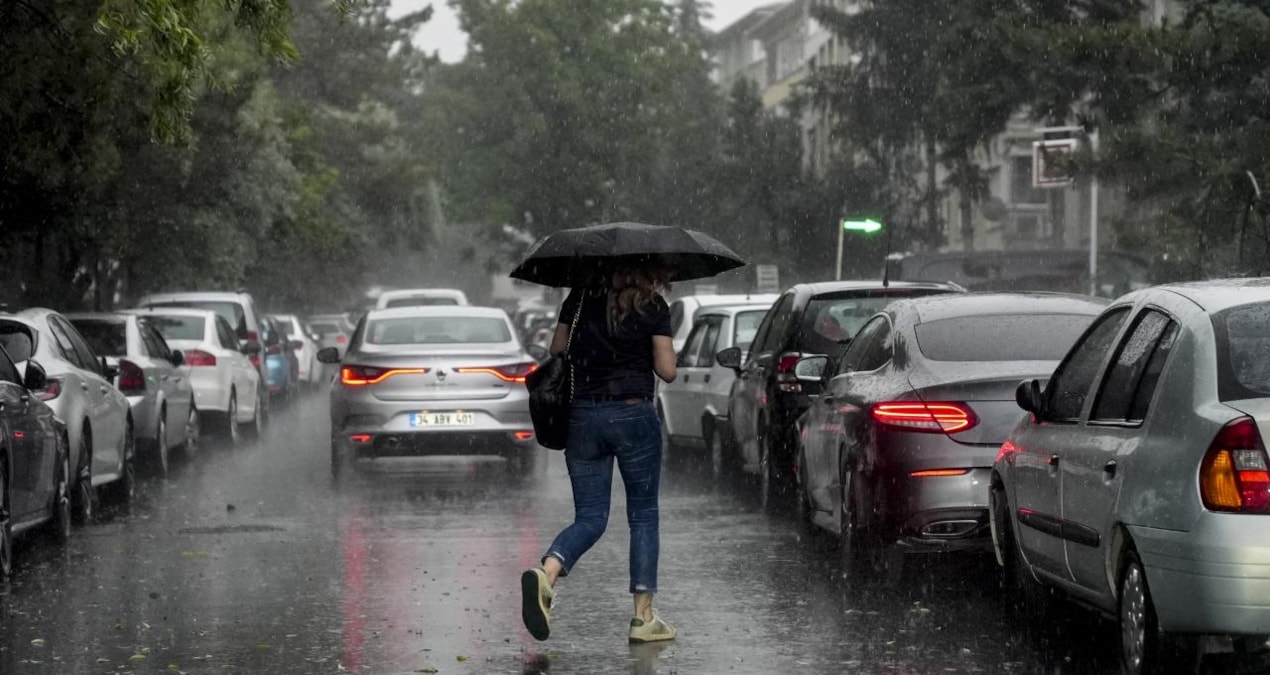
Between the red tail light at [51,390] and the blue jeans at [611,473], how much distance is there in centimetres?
566

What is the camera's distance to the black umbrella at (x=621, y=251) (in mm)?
9031

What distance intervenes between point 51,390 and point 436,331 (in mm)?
5768

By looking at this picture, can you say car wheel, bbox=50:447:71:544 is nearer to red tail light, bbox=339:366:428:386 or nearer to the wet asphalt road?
the wet asphalt road

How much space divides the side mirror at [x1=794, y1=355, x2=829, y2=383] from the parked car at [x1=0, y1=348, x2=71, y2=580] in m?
4.27

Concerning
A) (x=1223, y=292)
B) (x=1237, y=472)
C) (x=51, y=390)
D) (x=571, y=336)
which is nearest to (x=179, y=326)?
(x=51, y=390)

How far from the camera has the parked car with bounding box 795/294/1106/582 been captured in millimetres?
10219

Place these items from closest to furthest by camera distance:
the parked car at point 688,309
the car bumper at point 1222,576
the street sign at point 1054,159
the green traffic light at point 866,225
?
the car bumper at point 1222,576, the parked car at point 688,309, the green traffic light at point 866,225, the street sign at point 1054,159

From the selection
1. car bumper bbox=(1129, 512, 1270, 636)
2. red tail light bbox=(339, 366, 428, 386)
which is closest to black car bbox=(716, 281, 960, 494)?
red tail light bbox=(339, 366, 428, 386)

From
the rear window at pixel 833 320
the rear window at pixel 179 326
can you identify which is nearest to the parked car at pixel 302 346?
the rear window at pixel 179 326

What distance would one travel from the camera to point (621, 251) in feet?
29.3

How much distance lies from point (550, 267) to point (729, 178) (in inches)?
1856

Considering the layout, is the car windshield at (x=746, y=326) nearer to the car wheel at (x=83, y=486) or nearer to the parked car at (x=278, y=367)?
the car wheel at (x=83, y=486)

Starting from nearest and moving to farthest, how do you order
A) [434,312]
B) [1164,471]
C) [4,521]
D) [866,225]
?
[1164,471]
[4,521]
[434,312]
[866,225]

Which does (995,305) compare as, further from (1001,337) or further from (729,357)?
(729,357)
